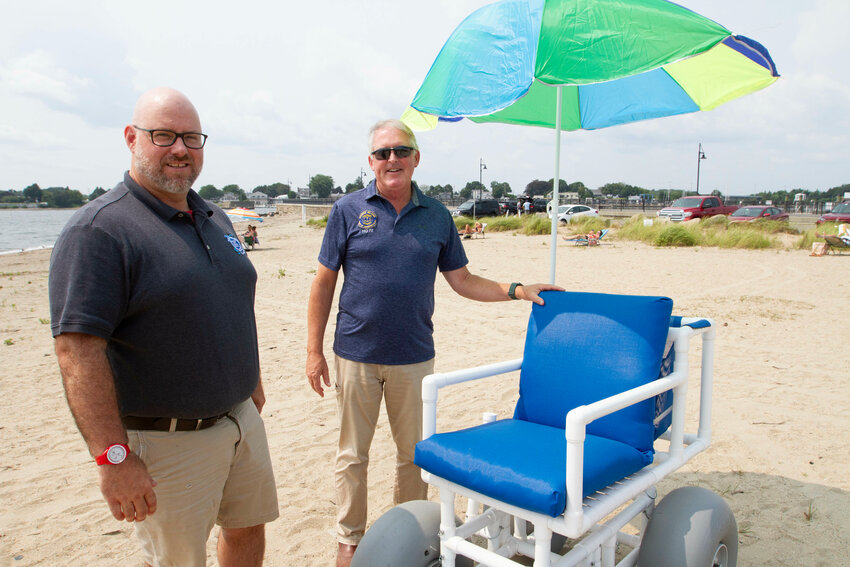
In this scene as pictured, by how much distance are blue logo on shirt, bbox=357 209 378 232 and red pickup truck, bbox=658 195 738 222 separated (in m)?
24.6

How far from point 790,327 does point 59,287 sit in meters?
8.18

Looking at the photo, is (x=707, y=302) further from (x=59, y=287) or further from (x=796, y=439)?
(x=59, y=287)

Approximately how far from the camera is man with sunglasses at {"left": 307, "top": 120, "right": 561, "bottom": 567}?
2.68 metres

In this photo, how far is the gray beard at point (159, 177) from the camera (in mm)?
1935

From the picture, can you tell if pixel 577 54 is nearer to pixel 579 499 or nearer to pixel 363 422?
pixel 579 499

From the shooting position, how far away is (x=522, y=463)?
1913mm

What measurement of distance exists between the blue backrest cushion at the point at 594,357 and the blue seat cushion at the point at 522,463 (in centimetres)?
15

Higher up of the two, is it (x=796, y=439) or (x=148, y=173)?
(x=148, y=173)

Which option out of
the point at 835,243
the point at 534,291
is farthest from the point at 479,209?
the point at 534,291

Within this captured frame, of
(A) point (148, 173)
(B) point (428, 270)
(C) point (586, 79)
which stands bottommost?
(B) point (428, 270)

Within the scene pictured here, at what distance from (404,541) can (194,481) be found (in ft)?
2.62

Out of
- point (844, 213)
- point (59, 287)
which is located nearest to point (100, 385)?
point (59, 287)

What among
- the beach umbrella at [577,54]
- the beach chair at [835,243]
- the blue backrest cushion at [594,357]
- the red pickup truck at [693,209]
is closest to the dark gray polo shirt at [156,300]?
the blue backrest cushion at [594,357]

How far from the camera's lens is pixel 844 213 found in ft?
73.2
